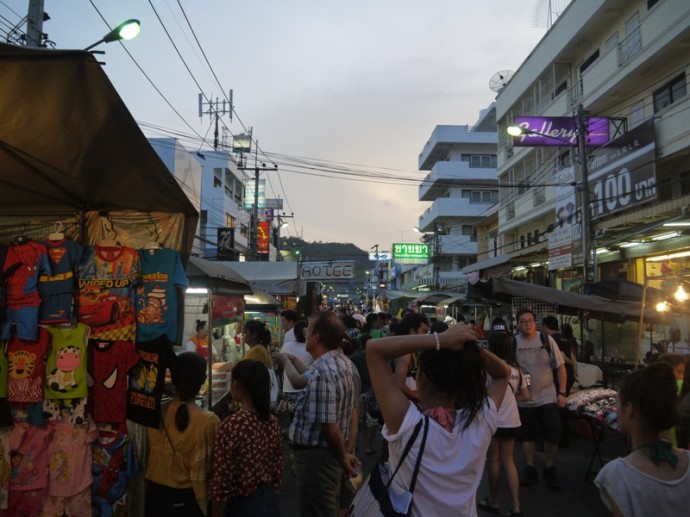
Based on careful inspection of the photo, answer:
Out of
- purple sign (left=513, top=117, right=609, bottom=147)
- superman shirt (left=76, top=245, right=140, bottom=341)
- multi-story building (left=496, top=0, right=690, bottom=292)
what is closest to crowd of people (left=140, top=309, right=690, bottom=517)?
superman shirt (left=76, top=245, right=140, bottom=341)

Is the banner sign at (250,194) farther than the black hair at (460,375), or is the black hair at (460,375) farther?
the banner sign at (250,194)

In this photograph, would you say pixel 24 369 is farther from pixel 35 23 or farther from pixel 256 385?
pixel 35 23

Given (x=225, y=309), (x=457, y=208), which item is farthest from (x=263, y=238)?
(x=225, y=309)

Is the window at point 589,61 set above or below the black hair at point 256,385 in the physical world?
above

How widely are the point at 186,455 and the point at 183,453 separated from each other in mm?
24

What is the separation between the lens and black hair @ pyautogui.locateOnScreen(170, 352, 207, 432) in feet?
10.2

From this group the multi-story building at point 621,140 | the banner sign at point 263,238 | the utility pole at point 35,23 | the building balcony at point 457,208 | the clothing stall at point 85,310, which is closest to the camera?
the clothing stall at point 85,310

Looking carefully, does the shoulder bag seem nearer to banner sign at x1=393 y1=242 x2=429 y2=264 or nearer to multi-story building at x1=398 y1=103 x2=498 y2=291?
multi-story building at x1=398 y1=103 x2=498 y2=291

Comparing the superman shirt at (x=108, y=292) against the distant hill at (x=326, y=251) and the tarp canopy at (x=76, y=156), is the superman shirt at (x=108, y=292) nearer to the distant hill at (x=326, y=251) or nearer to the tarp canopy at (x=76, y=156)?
the tarp canopy at (x=76, y=156)

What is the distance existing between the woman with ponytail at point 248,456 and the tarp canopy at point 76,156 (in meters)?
1.27

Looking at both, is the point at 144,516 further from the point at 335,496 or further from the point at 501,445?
the point at 501,445

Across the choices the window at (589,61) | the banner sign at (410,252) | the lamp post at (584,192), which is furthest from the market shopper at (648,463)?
the banner sign at (410,252)

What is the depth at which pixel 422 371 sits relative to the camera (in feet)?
6.58

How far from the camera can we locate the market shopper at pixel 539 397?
5.71 meters
